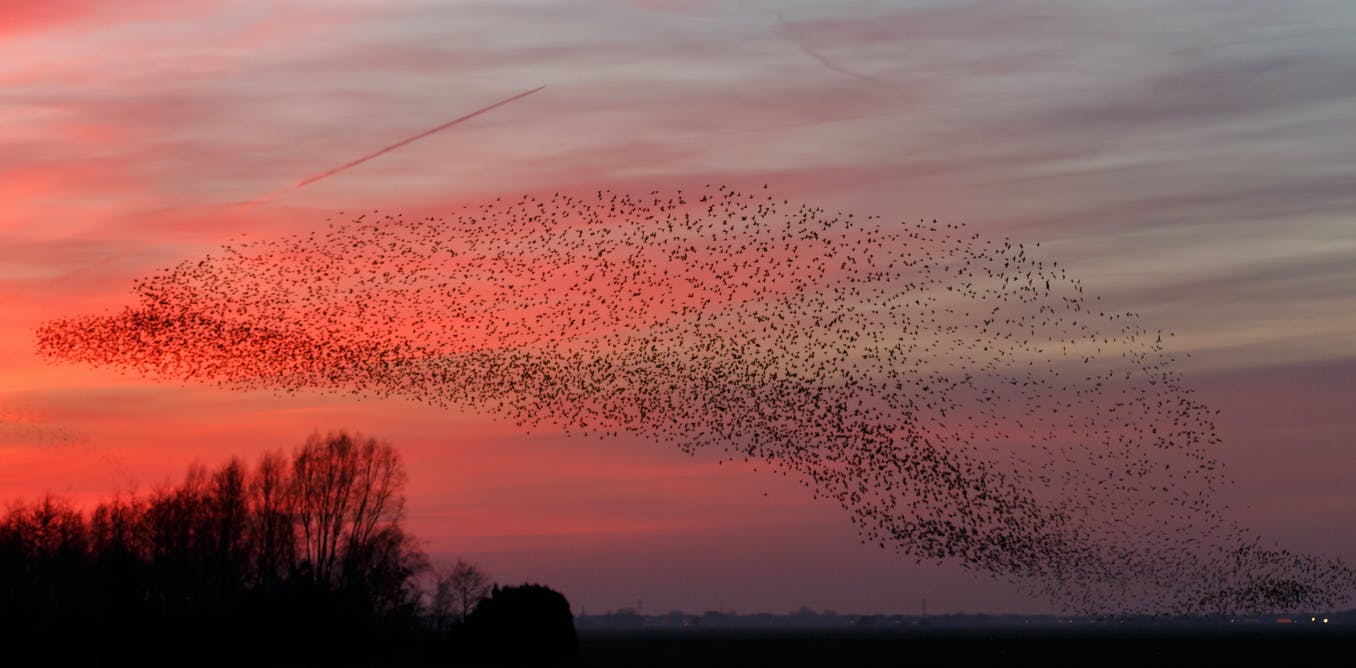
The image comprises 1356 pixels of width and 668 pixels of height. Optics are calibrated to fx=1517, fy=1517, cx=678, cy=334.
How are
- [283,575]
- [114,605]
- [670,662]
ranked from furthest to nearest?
1. [670,662]
2. [283,575]
3. [114,605]

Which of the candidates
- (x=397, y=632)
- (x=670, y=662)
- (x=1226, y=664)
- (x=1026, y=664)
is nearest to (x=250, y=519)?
(x=397, y=632)

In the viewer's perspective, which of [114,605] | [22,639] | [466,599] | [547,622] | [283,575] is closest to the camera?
[22,639]

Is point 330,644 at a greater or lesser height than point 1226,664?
greater

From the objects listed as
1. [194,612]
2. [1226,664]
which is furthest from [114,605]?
[1226,664]

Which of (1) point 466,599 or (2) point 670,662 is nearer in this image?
(2) point 670,662

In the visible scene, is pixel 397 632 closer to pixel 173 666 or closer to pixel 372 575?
pixel 372 575

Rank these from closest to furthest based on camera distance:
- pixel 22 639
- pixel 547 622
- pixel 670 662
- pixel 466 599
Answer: pixel 22 639, pixel 547 622, pixel 670 662, pixel 466 599

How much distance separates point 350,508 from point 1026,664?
56286 millimetres

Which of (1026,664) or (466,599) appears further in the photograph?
(466,599)

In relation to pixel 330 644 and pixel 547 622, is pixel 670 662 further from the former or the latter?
pixel 330 644

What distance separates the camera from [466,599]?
189m

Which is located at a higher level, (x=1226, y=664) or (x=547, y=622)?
(x=547, y=622)

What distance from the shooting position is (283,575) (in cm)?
11938

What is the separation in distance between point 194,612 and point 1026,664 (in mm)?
66687
